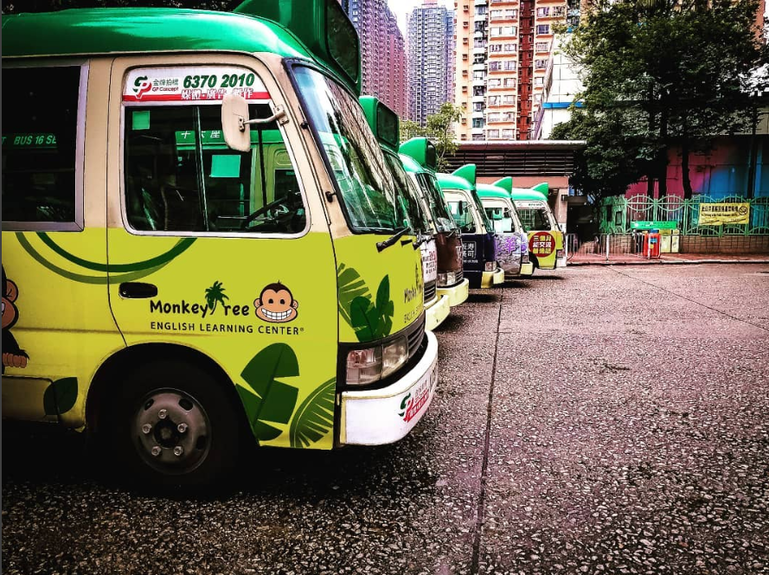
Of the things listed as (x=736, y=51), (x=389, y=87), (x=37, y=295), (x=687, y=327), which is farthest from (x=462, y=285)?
(x=389, y=87)

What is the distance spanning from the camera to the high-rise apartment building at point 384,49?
80.3 metres

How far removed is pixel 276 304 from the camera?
289 cm

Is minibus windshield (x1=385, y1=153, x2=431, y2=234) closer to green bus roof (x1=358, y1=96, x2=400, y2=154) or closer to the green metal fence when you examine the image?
green bus roof (x1=358, y1=96, x2=400, y2=154)

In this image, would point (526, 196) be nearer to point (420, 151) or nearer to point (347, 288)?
point (420, 151)

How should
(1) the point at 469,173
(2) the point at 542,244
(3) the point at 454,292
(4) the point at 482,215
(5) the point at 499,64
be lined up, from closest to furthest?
1. (3) the point at 454,292
2. (4) the point at 482,215
3. (1) the point at 469,173
4. (2) the point at 542,244
5. (5) the point at 499,64

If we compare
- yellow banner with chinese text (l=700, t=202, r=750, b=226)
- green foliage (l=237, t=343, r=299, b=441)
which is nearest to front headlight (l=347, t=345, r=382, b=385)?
green foliage (l=237, t=343, r=299, b=441)

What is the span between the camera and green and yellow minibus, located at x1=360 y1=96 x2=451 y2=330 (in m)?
5.83

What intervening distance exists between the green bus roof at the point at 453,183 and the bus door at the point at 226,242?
831cm

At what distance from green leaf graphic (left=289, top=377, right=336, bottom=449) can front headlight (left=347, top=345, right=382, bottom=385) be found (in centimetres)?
10

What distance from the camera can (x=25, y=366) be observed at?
10.3 ft

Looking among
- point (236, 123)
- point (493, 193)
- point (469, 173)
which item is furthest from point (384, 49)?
point (236, 123)

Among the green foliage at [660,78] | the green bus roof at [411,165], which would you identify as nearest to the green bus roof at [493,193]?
the green bus roof at [411,165]

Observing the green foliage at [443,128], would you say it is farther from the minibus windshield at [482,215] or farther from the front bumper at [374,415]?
the front bumper at [374,415]

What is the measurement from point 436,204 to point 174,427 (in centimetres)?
656
